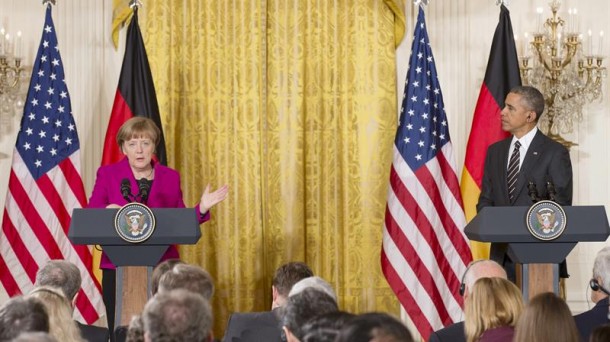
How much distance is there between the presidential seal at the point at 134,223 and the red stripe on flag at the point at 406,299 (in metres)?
2.47

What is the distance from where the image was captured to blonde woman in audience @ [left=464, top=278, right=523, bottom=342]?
4043mm

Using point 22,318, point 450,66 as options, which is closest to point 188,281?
point 22,318

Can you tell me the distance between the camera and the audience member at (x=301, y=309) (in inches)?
138

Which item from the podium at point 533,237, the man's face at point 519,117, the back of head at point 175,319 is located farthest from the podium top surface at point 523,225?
the back of head at point 175,319

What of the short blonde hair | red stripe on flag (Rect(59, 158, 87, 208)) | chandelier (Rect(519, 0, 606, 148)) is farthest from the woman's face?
chandelier (Rect(519, 0, 606, 148))

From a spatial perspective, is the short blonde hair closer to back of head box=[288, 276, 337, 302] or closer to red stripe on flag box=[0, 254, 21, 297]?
red stripe on flag box=[0, 254, 21, 297]

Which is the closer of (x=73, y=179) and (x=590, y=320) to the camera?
(x=590, y=320)

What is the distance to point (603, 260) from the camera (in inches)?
200

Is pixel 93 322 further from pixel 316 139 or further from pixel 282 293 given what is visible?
pixel 282 293

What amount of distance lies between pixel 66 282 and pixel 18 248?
286 centimetres

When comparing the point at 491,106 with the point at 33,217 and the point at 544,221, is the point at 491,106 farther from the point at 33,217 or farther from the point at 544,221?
the point at 33,217

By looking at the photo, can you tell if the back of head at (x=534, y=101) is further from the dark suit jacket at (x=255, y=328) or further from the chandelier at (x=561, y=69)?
the dark suit jacket at (x=255, y=328)

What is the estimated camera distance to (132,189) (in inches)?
247

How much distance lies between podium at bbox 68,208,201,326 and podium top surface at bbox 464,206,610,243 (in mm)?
1580
